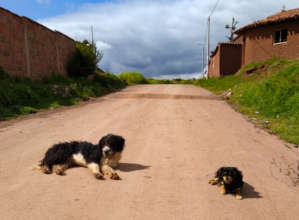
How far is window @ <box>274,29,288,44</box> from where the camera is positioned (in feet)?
70.2

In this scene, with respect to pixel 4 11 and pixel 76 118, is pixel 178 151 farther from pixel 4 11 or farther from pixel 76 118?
pixel 4 11

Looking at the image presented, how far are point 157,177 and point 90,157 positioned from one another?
1.20 m

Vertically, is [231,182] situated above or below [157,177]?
above

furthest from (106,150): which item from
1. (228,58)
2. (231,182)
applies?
(228,58)

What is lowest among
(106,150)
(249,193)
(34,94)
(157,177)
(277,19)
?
(249,193)

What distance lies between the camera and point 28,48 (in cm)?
1505

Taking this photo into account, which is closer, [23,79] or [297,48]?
[23,79]

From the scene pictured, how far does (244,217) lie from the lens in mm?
3146

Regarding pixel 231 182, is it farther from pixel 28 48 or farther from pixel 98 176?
pixel 28 48

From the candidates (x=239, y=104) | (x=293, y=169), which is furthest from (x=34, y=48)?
(x=293, y=169)

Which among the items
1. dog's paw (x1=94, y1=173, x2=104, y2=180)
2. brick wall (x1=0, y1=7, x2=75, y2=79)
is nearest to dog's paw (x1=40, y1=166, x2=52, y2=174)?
dog's paw (x1=94, y1=173, x2=104, y2=180)

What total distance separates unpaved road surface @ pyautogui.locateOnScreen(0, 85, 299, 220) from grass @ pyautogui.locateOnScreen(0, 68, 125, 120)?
9.28ft

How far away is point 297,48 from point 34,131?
830 inches

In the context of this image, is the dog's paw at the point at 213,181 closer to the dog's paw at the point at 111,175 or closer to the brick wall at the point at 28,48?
the dog's paw at the point at 111,175
